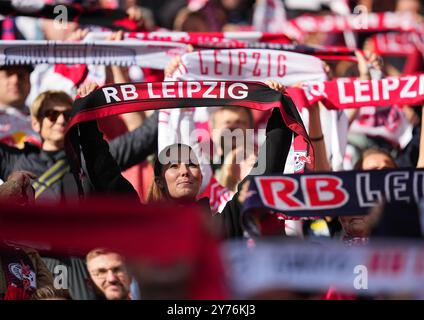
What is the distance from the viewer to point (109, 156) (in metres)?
5.34

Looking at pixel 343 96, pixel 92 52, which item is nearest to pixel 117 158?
pixel 92 52

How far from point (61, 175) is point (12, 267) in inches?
60.8

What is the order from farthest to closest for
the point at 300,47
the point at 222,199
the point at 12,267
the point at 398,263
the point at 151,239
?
the point at 300,47 < the point at 222,199 < the point at 12,267 < the point at 398,263 < the point at 151,239

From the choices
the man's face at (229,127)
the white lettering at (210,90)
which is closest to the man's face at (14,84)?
the man's face at (229,127)

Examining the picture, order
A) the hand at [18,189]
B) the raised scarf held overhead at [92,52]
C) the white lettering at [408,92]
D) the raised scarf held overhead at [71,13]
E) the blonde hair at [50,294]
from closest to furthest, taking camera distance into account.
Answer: the blonde hair at [50,294], the hand at [18,189], the white lettering at [408,92], the raised scarf held overhead at [92,52], the raised scarf held overhead at [71,13]

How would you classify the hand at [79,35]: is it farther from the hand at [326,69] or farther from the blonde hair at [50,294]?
the blonde hair at [50,294]

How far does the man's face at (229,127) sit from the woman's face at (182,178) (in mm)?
1054

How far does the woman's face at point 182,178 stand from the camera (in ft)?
17.4

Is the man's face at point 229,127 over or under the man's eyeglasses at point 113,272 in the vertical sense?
over

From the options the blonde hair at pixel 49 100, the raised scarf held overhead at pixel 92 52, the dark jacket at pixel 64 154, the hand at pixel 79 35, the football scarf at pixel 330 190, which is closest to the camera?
the football scarf at pixel 330 190
